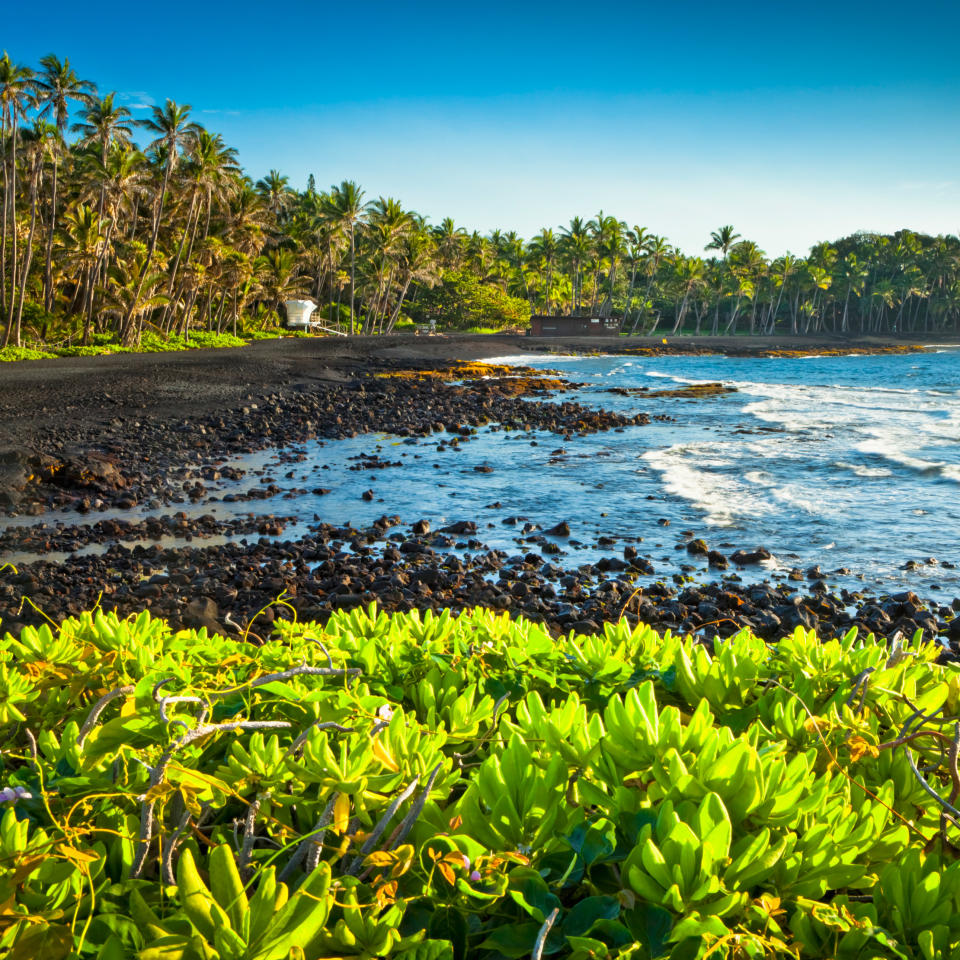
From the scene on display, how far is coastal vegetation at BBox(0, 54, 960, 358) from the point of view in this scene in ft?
121

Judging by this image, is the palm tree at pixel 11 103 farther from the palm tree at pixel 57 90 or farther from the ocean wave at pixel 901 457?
the ocean wave at pixel 901 457

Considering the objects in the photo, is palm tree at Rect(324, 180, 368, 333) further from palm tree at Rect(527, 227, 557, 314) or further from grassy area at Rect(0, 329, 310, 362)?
palm tree at Rect(527, 227, 557, 314)

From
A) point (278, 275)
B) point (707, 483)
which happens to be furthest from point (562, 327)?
point (707, 483)

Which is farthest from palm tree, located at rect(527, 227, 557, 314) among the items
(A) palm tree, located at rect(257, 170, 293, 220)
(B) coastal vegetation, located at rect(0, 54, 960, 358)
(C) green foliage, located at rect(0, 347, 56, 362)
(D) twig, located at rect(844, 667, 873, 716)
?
(D) twig, located at rect(844, 667, 873, 716)

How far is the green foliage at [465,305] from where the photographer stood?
249 feet

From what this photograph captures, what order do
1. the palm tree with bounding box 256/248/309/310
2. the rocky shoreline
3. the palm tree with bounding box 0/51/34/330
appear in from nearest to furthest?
the rocky shoreline
the palm tree with bounding box 0/51/34/330
the palm tree with bounding box 256/248/309/310

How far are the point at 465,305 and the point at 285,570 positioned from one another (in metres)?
70.9

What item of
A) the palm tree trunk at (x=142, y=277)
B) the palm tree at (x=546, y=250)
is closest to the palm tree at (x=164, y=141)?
the palm tree trunk at (x=142, y=277)

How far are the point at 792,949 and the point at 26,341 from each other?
4247 cm

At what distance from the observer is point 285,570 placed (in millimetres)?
8016

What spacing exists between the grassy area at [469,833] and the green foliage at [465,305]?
Answer: 250 ft

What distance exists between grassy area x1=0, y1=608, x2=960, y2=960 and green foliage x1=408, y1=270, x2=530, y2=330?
76215mm

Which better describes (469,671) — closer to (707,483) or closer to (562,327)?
(707,483)

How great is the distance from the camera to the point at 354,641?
7.27 ft
